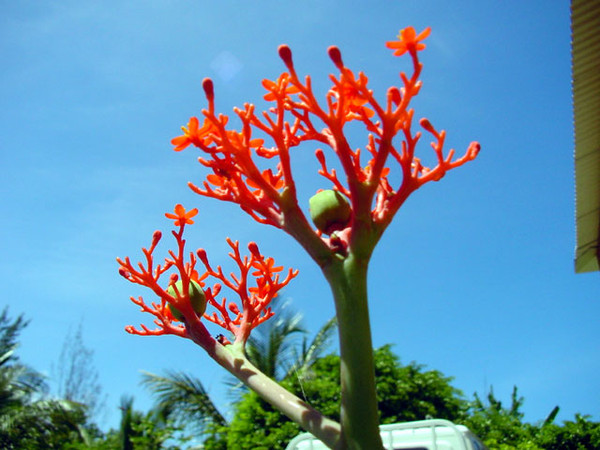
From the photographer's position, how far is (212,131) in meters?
2.04

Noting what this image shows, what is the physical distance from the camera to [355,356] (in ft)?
5.58

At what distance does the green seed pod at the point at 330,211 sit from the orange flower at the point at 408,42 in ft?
1.81

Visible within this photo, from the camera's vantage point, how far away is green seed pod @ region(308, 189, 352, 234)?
1.95m

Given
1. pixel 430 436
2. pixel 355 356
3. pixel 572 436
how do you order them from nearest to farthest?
pixel 355 356
pixel 430 436
pixel 572 436

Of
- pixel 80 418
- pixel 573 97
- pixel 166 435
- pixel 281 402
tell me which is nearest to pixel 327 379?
pixel 166 435

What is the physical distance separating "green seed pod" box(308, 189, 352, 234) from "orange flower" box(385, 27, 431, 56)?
1.81ft

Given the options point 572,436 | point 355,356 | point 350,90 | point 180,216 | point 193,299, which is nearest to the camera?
point 355,356

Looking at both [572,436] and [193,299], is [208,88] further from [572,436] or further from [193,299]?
[572,436]

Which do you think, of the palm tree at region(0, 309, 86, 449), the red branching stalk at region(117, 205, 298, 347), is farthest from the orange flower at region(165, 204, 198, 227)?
the palm tree at region(0, 309, 86, 449)

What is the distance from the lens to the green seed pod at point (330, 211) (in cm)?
195

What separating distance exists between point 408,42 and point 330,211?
0.64 metres

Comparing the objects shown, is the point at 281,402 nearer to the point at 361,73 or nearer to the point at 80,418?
the point at 361,73

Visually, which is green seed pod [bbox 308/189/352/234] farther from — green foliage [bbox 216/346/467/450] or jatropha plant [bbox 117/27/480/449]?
green foliage [bbox 216/346/467/450]

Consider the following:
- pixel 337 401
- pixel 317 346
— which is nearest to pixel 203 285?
pixel 337 401
